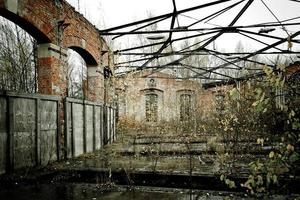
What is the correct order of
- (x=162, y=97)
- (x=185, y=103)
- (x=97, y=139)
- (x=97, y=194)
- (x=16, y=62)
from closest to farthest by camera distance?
1. (x=97, y=194)
2. (x=97, y=139)
3. (x=16, y=62)
4. (x=185, y=103)
5. (x=162, y=97)

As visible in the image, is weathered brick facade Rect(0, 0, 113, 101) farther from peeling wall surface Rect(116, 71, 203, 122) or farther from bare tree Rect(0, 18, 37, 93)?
peeling wall surface Rect(116, 71, 203, 122)

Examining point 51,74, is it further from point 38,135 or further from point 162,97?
point 162,97

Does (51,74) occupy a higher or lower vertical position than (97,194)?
higher

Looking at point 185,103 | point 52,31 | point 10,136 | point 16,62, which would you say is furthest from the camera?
point 185,103

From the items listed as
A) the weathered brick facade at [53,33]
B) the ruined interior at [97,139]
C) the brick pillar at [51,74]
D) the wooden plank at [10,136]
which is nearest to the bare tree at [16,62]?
the ruined interior at [97,139]

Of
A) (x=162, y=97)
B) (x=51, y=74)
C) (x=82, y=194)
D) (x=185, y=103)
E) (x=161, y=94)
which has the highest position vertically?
(x=161, y=94)

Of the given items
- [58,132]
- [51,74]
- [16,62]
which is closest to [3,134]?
[58,132]

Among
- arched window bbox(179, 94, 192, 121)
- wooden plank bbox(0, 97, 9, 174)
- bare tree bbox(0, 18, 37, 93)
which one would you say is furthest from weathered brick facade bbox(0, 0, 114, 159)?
arched window bbox(179, 94, 192, 121)

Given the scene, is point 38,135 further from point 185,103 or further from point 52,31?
point 185,103

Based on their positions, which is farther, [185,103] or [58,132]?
[185,103]

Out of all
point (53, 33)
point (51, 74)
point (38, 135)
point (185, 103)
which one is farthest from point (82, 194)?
point (185, 103)

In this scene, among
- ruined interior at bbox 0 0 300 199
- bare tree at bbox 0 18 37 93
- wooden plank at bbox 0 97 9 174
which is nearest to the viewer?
ruined interior at bbox 0 0 300 199

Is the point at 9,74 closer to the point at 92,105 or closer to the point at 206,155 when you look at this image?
the point at 92,105

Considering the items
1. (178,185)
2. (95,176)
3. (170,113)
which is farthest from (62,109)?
(170,113)
